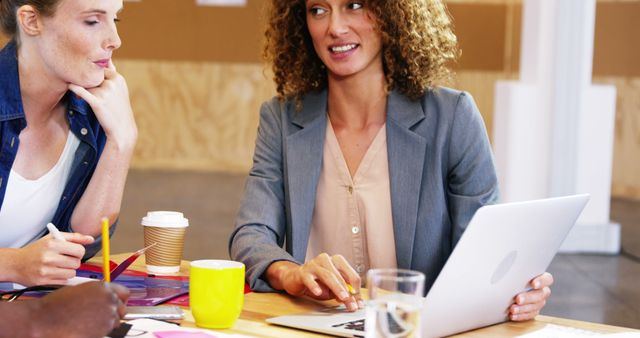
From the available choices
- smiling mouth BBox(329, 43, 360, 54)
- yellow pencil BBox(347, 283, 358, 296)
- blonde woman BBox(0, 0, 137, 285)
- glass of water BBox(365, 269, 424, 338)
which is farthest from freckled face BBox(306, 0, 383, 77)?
glass of water BBox(365, 269, 424, 338)

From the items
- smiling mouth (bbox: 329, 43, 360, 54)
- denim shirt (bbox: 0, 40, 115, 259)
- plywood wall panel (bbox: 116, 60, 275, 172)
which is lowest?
plywood wall panel (bbox: 116, 60, 275, 172)

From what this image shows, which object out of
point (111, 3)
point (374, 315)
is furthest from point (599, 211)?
point (374, 315)

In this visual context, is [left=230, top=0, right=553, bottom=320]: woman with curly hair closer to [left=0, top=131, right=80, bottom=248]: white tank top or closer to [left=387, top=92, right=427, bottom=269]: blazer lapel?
[left=387, top=92, right=427, bottom=269]: blazer lapel

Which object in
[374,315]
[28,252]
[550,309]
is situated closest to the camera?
[374,315]

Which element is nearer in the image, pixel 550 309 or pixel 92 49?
pixel 92 49

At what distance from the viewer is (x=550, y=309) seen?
15.3ft

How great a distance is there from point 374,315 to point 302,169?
1.01 m

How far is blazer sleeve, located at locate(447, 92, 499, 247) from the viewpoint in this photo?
223 cm

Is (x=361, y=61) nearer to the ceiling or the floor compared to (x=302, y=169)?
nearer to the ceiling

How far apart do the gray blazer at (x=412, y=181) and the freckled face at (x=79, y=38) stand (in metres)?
0.46

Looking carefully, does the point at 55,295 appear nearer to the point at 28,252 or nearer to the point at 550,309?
the point at 28,252

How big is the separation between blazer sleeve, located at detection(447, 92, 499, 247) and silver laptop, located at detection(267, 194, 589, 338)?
42cm

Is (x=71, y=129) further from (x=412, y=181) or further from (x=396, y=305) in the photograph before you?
(x=396, y=305)

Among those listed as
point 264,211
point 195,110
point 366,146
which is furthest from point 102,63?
point 195,110
